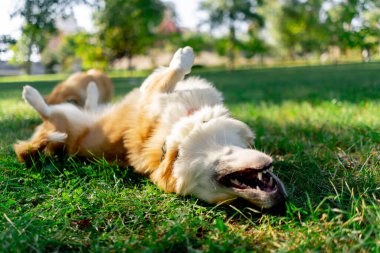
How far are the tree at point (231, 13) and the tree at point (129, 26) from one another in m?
4.64

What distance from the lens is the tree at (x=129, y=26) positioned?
61.3ft

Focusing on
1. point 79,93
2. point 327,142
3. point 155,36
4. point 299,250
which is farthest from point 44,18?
point 155,36

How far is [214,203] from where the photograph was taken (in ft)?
6.63

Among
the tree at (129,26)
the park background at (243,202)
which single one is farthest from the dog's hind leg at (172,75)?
the tree at (129,26)

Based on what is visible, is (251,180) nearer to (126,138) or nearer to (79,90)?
(126,138)

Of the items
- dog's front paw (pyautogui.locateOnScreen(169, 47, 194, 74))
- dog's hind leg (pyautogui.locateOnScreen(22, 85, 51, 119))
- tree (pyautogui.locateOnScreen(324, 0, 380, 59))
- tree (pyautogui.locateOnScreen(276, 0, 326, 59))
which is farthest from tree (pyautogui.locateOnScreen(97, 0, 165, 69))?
tree (pyautogui.locateOnScreen(276, 0, 326, 59))

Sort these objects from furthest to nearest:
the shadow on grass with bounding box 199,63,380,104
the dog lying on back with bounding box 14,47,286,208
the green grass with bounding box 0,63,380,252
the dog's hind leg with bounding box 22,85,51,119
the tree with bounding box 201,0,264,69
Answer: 1. the tree with bounding box 201,0,264,69
2. the shadow on grass with bounding box 199,63,380,104
3. the dog's hind leg with bounding box 22,85,51,119
4. the dog lying on back with bounding box 14,47,286,208
5. the green grass with bounding box 0,63,380,252

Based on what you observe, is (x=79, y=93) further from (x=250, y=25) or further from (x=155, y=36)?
(x=250, y=25)

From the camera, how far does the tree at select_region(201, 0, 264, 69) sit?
2598cm

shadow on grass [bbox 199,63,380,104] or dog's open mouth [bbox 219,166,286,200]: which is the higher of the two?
dog's open mouth [bbox 219,166,286,200]

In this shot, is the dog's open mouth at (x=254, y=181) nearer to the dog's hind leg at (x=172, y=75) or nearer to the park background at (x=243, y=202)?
the park background at (x=243, y=202)

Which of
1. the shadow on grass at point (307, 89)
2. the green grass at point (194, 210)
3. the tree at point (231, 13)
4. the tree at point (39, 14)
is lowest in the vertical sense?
the shadow on grass at point (307, 89)

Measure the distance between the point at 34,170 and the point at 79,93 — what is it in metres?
2.16

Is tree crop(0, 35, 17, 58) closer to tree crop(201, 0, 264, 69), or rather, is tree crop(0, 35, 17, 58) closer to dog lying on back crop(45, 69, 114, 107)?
dog lying on back crop(45, 69, 114, 107)
